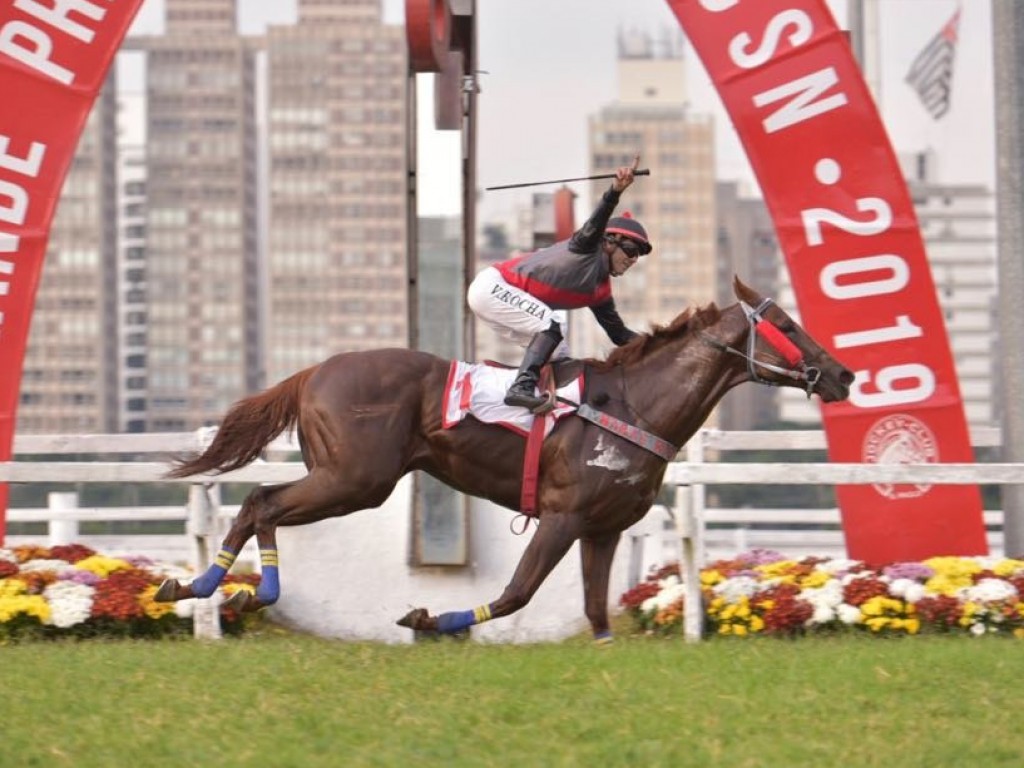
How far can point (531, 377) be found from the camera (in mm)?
8289

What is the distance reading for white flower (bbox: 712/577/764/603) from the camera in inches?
351

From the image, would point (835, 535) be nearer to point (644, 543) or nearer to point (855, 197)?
point (644, 543)

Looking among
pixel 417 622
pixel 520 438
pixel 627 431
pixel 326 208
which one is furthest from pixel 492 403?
pixel 326 208

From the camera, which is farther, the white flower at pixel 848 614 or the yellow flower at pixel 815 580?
the yellow flower at pixel 815 580

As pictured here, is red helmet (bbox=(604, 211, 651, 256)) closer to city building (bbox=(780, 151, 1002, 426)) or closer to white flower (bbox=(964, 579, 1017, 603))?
white flower (bbox=(964, 579, 1017, 603))

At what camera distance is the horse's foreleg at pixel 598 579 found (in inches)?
336

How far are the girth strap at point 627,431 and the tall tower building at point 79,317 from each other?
146857mm

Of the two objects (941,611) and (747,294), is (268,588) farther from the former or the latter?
(941,611)

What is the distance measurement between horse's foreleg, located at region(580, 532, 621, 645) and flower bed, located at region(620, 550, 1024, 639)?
0.61 metres

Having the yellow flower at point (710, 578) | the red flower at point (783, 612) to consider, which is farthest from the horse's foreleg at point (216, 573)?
the red flower at point (783, 612)

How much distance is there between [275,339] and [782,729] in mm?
158399

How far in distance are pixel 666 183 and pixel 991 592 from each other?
524 ft

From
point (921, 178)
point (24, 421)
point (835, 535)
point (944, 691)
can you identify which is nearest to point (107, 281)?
point (24, 421)

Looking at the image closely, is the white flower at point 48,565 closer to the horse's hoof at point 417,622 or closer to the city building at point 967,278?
the horse's hoof at point 417,622
